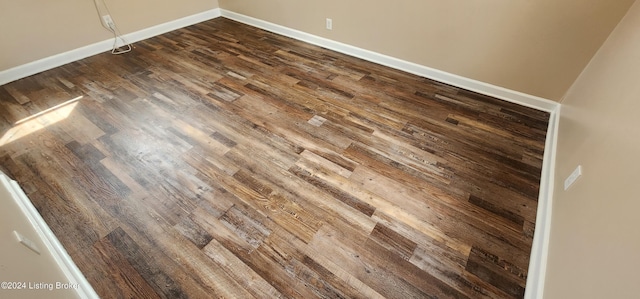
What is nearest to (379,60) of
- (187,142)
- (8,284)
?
(187,142)

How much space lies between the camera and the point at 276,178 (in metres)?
1.79

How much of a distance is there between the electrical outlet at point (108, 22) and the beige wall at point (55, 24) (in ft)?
0.17

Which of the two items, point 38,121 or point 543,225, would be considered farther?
point 38,121

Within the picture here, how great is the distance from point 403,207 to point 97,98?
2.67 metres

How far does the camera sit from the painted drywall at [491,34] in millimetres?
1992

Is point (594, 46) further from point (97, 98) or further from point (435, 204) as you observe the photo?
point (97, 98)

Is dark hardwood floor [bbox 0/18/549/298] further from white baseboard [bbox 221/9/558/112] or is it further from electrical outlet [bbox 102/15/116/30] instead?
electrical outlet [bbox 102/15/116/30]

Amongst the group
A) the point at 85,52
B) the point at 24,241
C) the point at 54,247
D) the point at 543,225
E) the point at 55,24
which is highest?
the point at 55,24

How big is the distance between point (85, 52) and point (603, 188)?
4.26 meters

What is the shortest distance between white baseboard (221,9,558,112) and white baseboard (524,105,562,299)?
1.16 ft

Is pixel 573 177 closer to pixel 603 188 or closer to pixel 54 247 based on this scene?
pixel 603 188

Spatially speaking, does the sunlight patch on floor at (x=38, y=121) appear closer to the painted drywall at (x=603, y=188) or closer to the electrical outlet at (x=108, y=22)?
the electrical outlet at (x=108, y=22)

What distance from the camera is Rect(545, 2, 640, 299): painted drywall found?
0.84 m

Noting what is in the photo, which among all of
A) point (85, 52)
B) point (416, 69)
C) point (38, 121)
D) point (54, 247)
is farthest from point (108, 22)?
point (416, 69)
